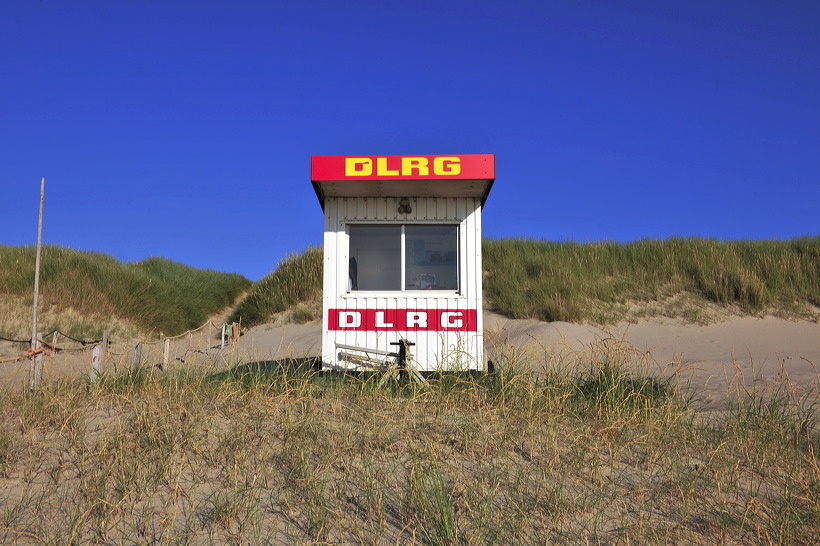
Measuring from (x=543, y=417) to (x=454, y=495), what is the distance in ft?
6.64

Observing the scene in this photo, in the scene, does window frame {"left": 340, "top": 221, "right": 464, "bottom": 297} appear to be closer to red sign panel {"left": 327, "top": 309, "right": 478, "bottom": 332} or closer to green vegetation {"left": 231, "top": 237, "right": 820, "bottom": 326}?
red sign panel {"left": 327, "top": 309, "right": 478, "bottom": 332}

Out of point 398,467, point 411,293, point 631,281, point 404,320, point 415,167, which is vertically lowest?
point 398,467

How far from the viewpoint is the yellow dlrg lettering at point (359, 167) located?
8.09m

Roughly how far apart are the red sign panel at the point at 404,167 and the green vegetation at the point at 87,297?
44.0ft

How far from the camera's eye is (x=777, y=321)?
16.6m

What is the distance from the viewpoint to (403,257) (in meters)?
8.68

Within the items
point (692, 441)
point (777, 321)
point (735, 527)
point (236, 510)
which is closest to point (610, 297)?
point (777, 321)

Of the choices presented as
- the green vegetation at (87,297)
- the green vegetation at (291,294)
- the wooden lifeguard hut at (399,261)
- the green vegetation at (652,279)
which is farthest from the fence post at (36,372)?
the green vegetation at (652,279)

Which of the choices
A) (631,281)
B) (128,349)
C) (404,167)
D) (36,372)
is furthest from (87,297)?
(631,281)

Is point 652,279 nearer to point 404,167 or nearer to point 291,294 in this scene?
point 291,294

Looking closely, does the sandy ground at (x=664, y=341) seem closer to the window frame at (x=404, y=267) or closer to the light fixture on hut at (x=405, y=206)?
the window frame at (x=404, y=267)

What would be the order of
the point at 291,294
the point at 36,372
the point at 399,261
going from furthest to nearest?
the point at 291,294 < the point at 399,261 < the point at 36,372

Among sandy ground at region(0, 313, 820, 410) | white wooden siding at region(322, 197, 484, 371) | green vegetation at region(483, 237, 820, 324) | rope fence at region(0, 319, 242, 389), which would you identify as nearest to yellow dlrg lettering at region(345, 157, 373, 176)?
white wooden siding at region(322, 197, 484, 371)

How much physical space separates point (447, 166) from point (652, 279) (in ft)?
42.5
